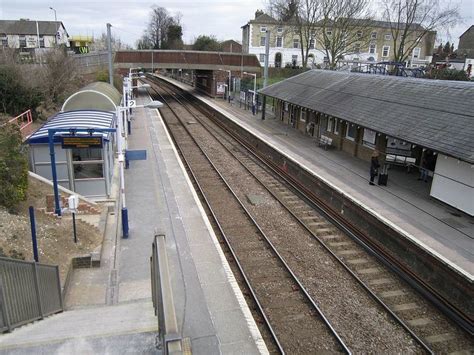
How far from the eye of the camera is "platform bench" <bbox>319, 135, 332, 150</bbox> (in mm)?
21827

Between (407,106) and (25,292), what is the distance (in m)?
14.9

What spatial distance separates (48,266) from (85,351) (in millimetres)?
2639

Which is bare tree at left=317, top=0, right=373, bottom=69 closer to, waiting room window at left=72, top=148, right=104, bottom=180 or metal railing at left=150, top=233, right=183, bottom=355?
waiting room window at left=72, top=148, right=104, bottom=180

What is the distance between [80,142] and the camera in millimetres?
12219

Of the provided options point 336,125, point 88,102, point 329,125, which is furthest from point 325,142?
point 88,102

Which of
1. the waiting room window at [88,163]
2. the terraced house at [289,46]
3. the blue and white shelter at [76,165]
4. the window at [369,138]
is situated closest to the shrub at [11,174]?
the blue and white shelter at [76,165]

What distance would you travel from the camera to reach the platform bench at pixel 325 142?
21.8 metres

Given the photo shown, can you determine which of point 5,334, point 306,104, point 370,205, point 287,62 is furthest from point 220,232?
point 287,62

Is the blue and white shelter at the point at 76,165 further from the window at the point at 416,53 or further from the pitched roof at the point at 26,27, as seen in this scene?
the window at the point at 416,53

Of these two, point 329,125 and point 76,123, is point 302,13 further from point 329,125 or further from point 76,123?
point 76,123

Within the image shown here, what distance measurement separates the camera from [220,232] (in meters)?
13.0

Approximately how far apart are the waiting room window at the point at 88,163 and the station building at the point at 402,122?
398 inches

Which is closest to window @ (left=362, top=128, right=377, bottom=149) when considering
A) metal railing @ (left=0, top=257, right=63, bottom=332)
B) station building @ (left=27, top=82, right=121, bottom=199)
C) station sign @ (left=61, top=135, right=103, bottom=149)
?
station building @ (left=27, top=82, right=121, bottom=199)

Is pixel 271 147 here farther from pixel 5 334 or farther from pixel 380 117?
pixel 5 334
